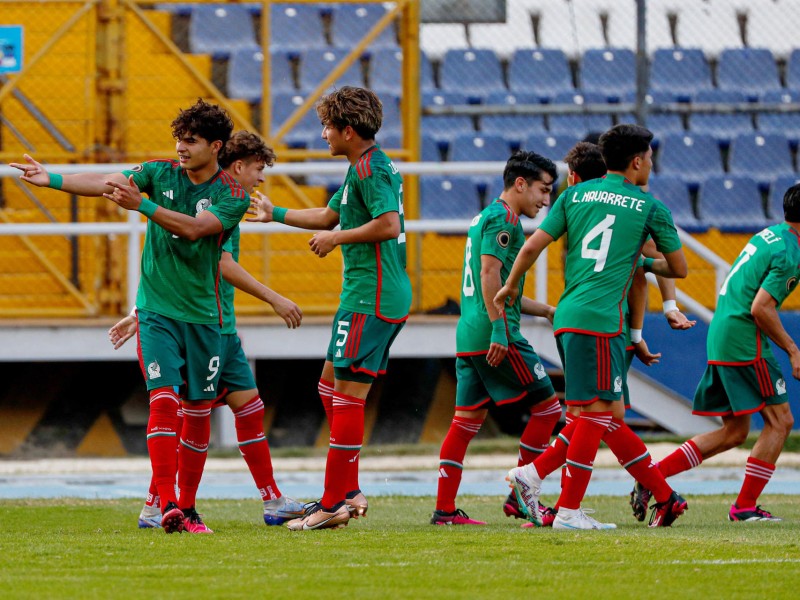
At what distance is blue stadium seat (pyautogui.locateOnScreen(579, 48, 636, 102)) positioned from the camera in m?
18.2

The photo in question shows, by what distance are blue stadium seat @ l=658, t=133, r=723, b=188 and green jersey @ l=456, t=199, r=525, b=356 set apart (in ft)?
33.1

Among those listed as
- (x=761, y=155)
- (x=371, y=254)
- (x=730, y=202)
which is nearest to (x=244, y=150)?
(x=371, y=254)

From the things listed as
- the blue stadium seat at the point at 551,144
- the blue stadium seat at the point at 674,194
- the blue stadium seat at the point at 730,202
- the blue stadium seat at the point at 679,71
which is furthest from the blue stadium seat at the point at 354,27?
the blue stadium seat at the point at 730,202

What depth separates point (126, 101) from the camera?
1354 centimetres

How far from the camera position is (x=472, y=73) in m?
18.2

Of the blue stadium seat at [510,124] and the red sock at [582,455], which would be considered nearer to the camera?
the red sock at [582,455]

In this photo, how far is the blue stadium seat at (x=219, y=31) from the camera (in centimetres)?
1579

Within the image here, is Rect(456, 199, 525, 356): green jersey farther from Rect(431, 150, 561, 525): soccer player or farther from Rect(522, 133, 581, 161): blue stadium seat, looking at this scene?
Rect(522, 133, 581, 161): blue stadium seat

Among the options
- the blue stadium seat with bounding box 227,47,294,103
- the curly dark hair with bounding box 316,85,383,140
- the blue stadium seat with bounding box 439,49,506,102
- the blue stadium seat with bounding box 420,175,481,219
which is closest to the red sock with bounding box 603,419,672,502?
the curly dark hair with bounding box 316,85,383,140

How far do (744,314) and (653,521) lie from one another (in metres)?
1.26

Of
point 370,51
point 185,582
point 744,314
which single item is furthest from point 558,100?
point 185,582

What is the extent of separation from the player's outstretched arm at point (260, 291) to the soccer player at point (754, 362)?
84.2 inches

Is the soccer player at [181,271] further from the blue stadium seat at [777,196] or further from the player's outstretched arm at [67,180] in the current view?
the blue stadium seat at [777,196]

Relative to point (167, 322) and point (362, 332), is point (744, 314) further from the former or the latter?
point (167, 322)
